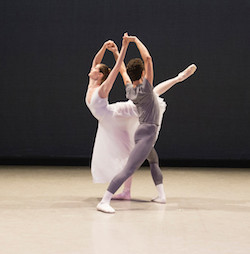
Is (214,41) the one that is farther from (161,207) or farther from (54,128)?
(161,207)

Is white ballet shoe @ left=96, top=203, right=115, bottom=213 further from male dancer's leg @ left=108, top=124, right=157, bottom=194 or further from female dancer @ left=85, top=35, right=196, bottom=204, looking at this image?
female dancer @ left=85, top=35, right=196, bottom=204

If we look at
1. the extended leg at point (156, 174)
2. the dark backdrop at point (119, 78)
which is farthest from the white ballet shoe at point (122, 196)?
the dark backdrop at point (119, 78)

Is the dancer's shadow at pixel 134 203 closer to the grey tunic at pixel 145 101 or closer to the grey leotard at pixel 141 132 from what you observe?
the grey leotard at pixel 141 132

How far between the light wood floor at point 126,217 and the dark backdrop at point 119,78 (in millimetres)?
958

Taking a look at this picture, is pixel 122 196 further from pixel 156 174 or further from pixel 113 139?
pixel 113 139

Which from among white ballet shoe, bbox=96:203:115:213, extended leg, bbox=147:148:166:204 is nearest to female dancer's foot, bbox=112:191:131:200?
extended leg, bbox=147:148:166:204

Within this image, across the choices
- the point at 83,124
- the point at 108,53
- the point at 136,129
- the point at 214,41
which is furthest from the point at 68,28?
the point at 136,129

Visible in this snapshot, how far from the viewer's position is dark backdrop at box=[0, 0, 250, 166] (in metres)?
7.12

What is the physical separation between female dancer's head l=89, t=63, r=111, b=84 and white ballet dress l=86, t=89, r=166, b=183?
0.75 ft

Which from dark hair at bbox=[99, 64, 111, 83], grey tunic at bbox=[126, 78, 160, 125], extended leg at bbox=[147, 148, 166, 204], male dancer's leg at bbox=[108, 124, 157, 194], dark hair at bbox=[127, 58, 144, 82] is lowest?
extended leg at bbox=[147, 148, 166, 204]

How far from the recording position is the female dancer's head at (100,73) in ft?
15.4

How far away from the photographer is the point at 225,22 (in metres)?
7.10

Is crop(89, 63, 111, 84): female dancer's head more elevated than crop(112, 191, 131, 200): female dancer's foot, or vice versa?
crop(89, 63, 111, 84): female dancer's head

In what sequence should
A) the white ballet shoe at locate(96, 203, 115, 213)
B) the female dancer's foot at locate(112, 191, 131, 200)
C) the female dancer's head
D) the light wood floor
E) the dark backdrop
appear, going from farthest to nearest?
1. the dark backdrop
2. the female dancer's foot at locate(112, 191, 131, 200)
3. the female dancer's head
4. the white ballet shoe at locate(96, 203, 115, 213)
5. the light wood floor
